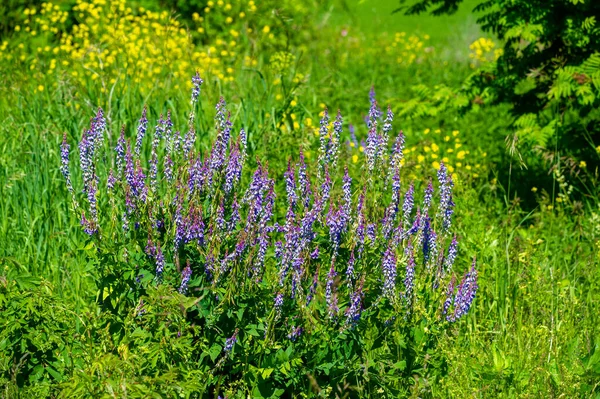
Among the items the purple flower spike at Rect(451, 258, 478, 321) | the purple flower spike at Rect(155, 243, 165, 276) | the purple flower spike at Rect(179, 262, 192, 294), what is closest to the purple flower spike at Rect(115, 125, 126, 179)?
the purple flower spike at Rect(155, 243, 165, 276)

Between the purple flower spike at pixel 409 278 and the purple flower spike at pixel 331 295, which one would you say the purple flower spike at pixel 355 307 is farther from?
the purple flower spike at pixel 409 278

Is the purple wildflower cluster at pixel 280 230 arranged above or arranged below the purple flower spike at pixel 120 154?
below

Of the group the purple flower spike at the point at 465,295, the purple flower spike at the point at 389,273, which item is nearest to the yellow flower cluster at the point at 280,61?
the purple flower spike at the point at 465,295

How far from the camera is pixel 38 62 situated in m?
8.09

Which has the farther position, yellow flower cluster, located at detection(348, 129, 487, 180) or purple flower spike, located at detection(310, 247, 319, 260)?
yellow flower cluster, located at detection(348, 129, 487, 180)

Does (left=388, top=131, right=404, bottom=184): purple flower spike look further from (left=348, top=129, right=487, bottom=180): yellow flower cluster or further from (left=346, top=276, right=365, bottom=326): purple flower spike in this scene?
(left=348, top=129, right=487, bottom=180): yellow flower cluster

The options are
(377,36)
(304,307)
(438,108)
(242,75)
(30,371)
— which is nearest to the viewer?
(304,307)

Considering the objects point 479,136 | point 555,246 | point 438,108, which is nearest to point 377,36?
point 479,136

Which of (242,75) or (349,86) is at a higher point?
(242,75)

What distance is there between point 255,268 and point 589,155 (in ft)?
12.9

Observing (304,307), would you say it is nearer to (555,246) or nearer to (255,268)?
(255,268)

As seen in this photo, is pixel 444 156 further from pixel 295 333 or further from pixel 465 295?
pixel 295 333

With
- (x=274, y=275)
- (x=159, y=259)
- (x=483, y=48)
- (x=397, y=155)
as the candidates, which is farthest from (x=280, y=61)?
(x=483, y=48)

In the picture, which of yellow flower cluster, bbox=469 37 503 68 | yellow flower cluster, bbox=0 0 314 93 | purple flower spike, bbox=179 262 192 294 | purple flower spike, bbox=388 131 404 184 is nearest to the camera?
purple flower spike, bbox=179 262 192 294
